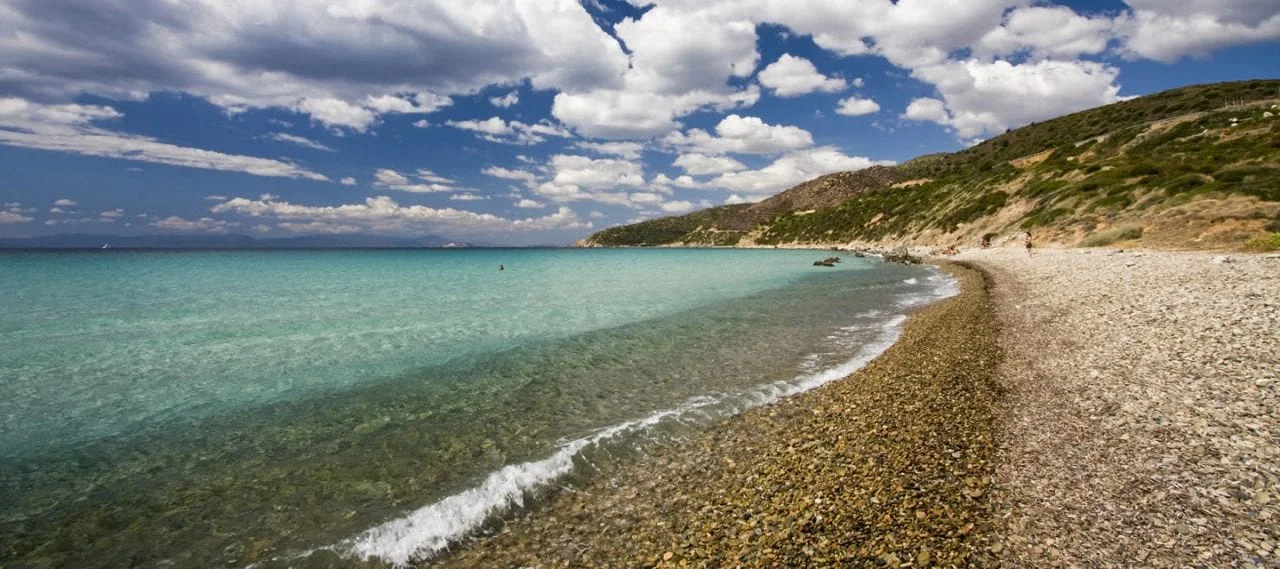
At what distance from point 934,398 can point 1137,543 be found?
19.3ft

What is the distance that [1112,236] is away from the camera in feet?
154

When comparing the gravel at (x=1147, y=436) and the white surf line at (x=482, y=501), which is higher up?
the gravel at (x=1147, y=436)

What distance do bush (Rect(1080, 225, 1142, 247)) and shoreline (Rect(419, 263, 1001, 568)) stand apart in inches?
1880

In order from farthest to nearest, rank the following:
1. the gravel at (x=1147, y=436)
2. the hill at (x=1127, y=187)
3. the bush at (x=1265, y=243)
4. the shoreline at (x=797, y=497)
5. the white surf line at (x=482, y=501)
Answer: the hill at (x=1127, y=187), the bush at (x=1265, y=243), the white surf line at (x=482, y=501), the shoreline at (x=797, y=497), the gravel at (x=1147, y=436)

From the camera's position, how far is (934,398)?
1141 cm

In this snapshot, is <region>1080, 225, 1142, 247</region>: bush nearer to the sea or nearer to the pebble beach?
the sea

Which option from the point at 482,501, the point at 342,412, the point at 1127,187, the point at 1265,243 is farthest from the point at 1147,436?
the point at 1127,187

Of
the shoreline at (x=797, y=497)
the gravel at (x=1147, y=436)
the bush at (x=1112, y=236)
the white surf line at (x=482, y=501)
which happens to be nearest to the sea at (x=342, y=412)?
the white surf line at (x=482, y=501)

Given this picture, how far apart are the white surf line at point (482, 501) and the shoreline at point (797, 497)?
424 mm

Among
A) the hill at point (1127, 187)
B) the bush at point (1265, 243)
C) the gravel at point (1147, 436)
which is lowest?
the gravel at point (1147, 436)

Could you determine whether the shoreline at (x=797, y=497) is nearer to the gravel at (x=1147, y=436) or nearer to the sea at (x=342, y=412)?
the gravel at (x=1147, y=436)

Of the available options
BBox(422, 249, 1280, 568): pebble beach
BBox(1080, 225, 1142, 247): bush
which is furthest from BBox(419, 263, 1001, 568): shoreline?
BBox(1080, 225, 1142, 247): bush

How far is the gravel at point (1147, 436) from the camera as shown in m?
5.68

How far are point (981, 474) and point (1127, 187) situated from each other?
6723 centimetres
